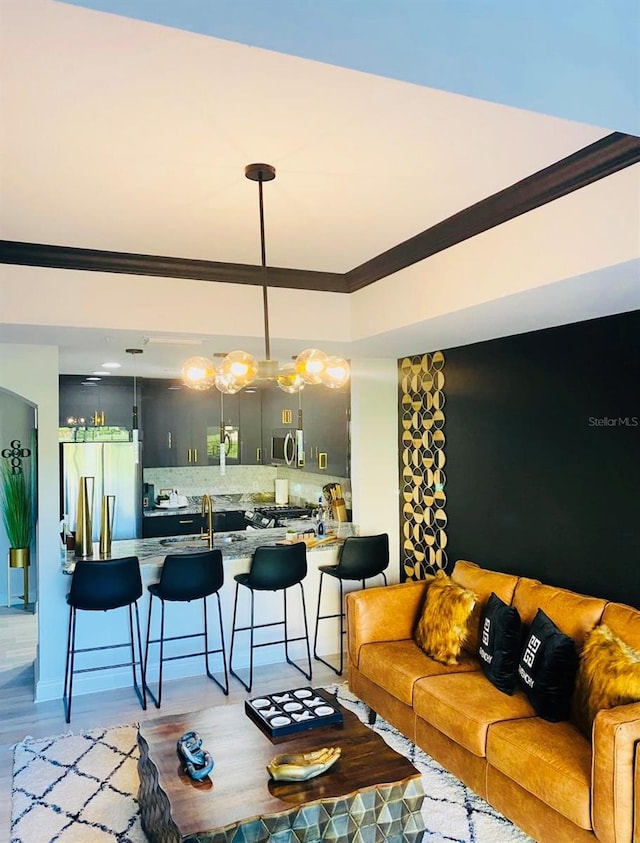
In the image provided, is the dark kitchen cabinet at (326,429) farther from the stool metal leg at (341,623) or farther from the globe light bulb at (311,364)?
the globe light bulb at (311,364)

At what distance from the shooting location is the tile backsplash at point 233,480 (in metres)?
7.87

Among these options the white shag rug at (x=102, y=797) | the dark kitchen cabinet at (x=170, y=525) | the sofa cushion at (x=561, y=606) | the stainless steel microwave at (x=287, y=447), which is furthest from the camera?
the dark kitchen cabinet at (x=170, y=525)

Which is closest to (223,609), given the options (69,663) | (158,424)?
(69,663)

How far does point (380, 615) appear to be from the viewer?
4059 millimetres

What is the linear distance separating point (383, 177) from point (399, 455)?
10.00ft

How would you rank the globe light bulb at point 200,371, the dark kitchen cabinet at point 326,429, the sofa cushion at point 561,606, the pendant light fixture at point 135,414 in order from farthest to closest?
the dark kitchen cabinet at point 326,429 < the pendant light fixture at point 135,414 < the globe light bulb at point 200,371 < the sofa cushion at point 561,606

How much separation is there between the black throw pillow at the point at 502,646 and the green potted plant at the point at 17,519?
506 centimetres

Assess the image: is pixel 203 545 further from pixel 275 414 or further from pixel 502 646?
pixel 275 414

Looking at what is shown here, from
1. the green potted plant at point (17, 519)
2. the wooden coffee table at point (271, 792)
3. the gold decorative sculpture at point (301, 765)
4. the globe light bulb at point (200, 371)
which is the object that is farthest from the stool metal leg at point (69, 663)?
the green potted plant at point (17, 519)

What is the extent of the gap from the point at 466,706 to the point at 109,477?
5275 mm

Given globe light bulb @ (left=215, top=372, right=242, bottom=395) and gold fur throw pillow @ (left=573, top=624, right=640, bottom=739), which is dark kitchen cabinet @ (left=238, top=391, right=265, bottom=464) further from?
gold fur throw pillow @ (left=573, top=624, right=640, bottom=739)

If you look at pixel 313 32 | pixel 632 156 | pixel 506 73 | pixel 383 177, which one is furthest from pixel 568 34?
pixel 383 177

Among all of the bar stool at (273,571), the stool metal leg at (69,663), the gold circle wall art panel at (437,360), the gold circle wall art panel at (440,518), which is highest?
the gold circle wall art panel at (437,360)

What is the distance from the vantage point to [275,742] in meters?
2.81
